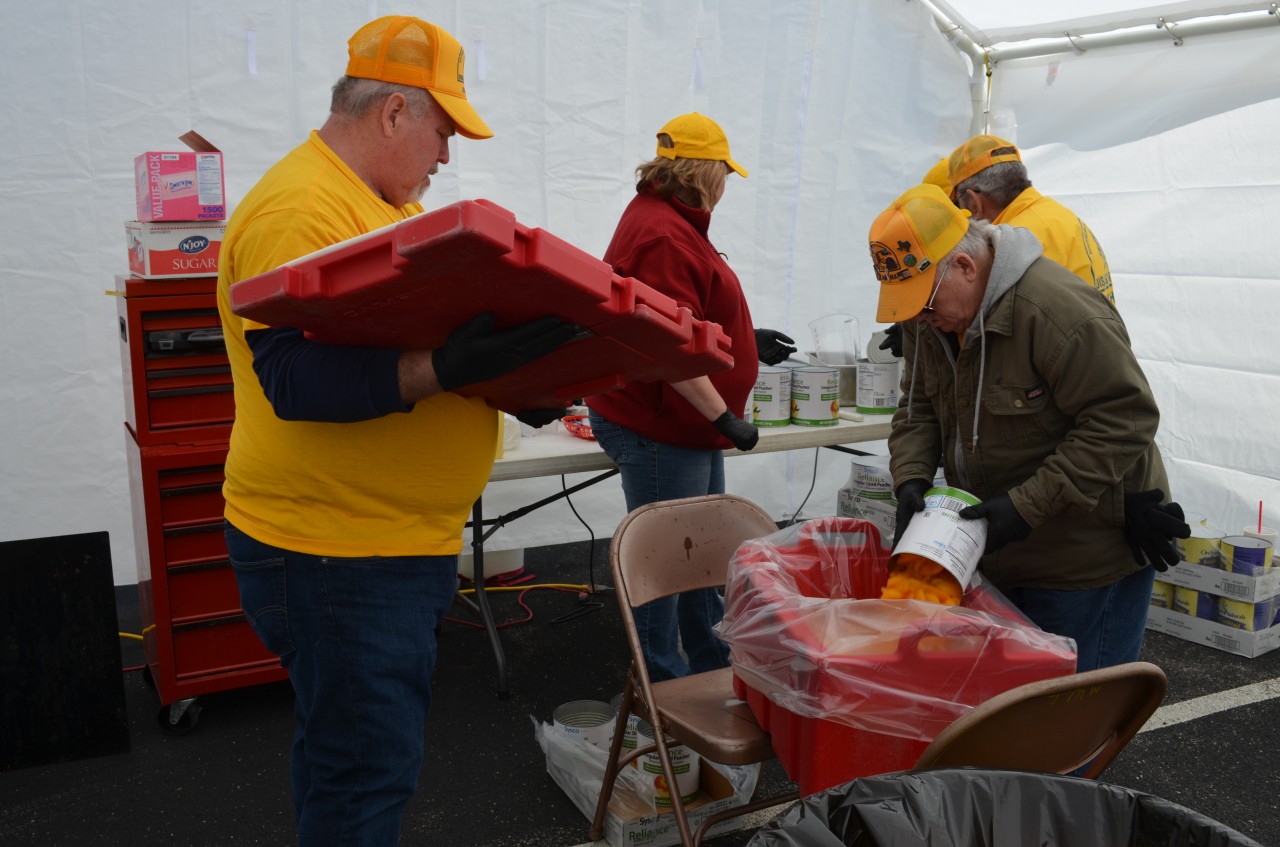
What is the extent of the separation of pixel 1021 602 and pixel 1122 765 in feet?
4.30

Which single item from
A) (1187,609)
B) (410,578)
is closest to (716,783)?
(410,578)

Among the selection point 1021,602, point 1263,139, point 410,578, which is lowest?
point 1021,602

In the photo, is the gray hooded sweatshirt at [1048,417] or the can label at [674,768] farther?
the can label at [674,768]

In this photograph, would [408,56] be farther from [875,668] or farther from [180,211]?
[180,211]

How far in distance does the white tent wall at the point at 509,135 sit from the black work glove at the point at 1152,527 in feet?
9.68

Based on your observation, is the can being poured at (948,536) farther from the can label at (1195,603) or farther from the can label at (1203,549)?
the can label at (1195,603)

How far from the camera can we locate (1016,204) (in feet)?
10.5

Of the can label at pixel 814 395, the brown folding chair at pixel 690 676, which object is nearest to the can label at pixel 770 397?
the can label at pixel 814 395

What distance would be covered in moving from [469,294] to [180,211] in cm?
199

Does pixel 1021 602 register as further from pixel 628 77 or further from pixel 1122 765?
pixel 628 77

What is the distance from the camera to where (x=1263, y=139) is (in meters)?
3.97

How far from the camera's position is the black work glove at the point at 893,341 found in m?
3.71

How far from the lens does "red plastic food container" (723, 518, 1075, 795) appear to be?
4.84 ft

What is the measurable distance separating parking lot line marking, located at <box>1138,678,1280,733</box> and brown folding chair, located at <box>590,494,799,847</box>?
5.24 ft
